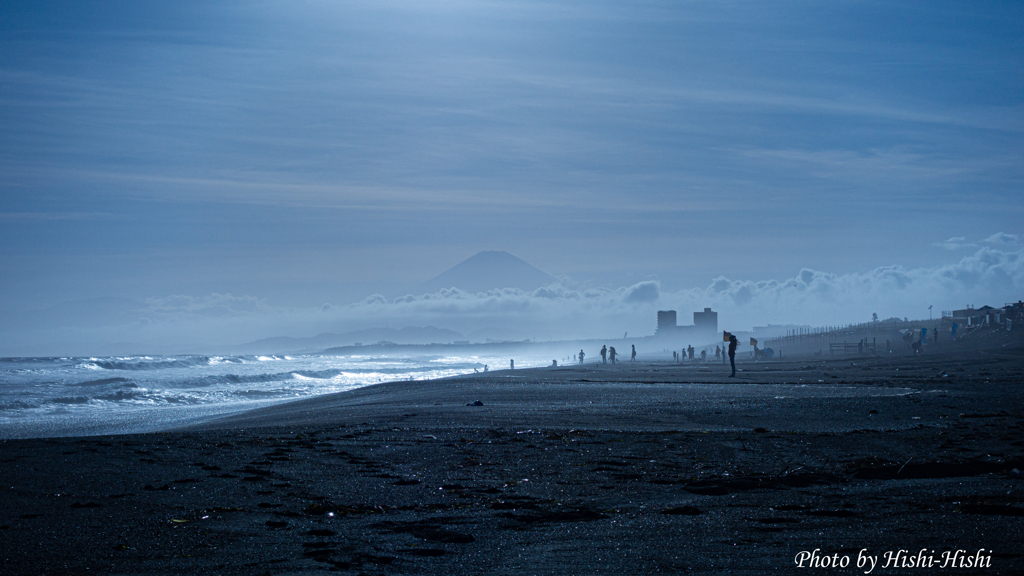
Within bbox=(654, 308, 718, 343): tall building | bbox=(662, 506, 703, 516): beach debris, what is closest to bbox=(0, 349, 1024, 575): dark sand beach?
bbox=(662, 506, 703, 516): beach debris

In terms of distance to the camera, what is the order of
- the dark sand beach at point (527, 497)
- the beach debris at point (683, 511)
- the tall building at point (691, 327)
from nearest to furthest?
1. the dark sand beach at point (527, 497)
2. the beach debris at point (683, 511)
3. the tall building at point (691, 327)

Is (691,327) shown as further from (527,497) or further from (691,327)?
(527,497)

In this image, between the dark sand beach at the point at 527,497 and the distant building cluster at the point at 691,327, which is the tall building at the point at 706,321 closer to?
the distant building cluster at the point at 691,327

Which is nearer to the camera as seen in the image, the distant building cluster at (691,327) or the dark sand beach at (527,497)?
the dark sand beach at (527,497)

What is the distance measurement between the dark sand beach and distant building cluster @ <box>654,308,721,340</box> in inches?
6941

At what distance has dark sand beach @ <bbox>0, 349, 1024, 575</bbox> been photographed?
474 centimetres

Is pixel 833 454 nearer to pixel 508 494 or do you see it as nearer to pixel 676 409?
pixel 508 494

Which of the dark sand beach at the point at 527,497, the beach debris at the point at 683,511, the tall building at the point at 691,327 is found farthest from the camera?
the tall building at the point at 691,327

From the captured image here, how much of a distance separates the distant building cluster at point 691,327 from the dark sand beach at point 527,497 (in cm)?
17629

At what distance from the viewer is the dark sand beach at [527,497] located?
4738mm

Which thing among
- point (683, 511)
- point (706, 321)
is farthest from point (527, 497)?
point (706, 321)

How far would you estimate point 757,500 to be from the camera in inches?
242

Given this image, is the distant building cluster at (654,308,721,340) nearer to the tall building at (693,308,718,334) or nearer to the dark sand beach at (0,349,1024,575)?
the tall building at (693,308,718,334)

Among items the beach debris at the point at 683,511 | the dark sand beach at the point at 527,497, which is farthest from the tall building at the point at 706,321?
the beach debris at the point at 683,511
